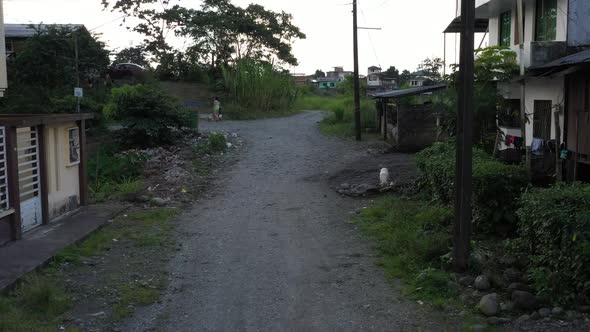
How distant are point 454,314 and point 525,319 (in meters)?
0.77

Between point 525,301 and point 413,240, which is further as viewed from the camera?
point 413,240

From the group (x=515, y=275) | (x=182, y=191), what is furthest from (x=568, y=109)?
(x=182, y=191)

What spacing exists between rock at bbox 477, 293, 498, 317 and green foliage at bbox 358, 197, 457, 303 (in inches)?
21.1

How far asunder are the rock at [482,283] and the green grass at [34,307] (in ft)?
15.7

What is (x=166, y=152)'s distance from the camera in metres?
22.1

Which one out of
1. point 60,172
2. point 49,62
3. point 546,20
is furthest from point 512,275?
point 49,62

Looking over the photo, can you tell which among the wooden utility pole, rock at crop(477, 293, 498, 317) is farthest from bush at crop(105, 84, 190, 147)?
rock at crop(477, 293, 498, 317)

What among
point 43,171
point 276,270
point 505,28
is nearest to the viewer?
point 276,270

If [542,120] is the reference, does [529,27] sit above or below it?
above

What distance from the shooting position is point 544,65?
42.0 feet

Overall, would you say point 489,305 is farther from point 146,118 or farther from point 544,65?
point 146,118

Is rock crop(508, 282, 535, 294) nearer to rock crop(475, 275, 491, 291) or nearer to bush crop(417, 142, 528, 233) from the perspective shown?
rock crop(475, 275, 491, 291)

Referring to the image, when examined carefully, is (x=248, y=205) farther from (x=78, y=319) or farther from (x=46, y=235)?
(x=78, y=319)

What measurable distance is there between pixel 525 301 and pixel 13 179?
7.78m
